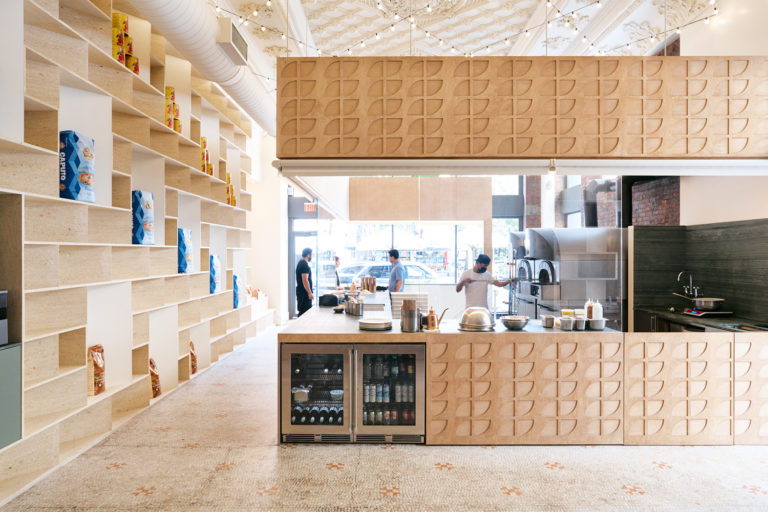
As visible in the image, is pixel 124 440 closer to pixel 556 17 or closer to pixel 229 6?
pixel 229 6

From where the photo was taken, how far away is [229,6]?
5766mm

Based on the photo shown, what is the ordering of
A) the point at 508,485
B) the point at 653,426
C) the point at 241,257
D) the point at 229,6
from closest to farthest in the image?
the point at 508,485 → the point at 653,426 → the point at 229,6 → the point at 241,257

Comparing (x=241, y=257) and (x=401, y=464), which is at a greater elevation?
(x=241, y=257)

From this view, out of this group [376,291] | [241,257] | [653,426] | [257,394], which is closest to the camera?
[653,426]

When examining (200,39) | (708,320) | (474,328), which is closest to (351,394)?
(474,328)

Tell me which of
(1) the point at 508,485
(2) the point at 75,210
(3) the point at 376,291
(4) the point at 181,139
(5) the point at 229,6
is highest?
(5) the point at 229,6

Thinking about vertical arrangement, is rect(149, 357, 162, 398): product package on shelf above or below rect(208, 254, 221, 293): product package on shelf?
below

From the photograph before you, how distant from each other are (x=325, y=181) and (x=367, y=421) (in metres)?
3.03

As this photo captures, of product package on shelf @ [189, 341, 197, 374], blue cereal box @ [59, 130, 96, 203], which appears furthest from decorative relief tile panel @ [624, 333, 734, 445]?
product package on shelf @ [189, 341, 197, 374]

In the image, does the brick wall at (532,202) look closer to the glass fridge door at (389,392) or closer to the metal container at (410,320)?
the metal container at (410,320)

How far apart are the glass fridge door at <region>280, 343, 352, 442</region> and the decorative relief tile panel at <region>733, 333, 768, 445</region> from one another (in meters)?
3.07

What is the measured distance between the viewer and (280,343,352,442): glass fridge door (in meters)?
3.92

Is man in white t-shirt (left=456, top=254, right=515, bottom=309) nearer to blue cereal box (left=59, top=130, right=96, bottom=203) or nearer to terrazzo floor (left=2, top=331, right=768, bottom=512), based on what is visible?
terrazzo floor (left=2, top=331, right=768, bottom=512)

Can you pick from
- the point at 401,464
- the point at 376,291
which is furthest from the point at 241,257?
the point at 401,464
